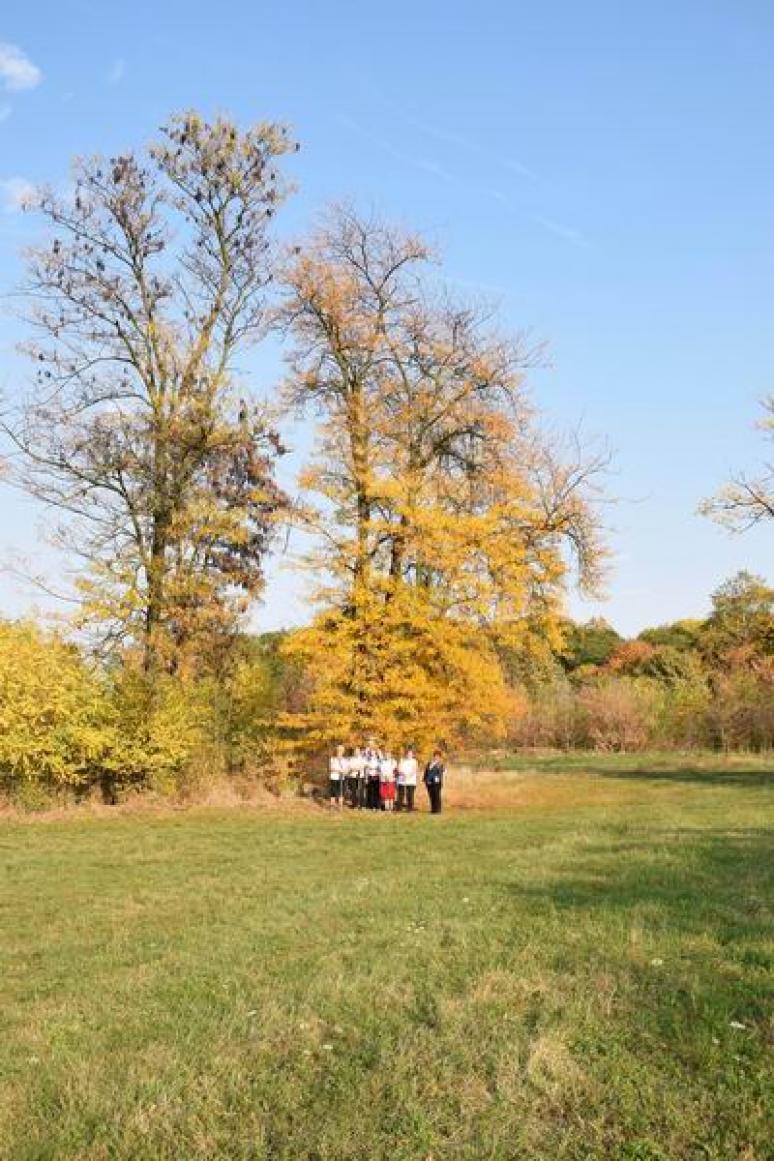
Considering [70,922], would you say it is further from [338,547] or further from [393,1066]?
[338,547]

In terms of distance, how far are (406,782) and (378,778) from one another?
72cm

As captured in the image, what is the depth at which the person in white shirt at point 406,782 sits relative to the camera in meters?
24.2

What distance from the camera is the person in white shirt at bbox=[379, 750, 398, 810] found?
24.2 metres

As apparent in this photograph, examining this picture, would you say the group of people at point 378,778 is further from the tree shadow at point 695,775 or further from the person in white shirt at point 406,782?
the tree shadow at point 695,775

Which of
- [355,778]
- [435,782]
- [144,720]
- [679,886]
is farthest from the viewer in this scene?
[355,778]

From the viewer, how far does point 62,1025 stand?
6.86m

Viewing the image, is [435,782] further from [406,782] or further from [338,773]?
[338,773]

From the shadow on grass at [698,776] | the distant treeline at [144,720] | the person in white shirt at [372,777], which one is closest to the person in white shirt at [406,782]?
the person in white shirt at [372,777]

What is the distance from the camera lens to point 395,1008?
22.0ft

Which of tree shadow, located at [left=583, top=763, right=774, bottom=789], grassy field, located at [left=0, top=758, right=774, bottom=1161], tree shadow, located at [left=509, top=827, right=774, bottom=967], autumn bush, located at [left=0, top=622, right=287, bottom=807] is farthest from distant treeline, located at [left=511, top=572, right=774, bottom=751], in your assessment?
grassy field, located at [left=0, top=758, right=774, bottom=1161]

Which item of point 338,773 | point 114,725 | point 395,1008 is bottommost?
point 395,1008

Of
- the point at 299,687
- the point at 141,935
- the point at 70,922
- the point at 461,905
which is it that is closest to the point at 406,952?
the point at 461,905

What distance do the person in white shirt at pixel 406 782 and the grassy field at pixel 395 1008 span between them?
975cm

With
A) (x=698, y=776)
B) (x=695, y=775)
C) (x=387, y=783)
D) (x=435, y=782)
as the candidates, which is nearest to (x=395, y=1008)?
(x=435, y=782)
